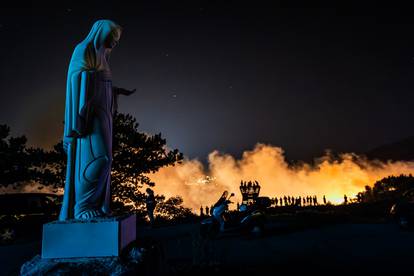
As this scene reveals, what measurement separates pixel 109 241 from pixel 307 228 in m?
10.2

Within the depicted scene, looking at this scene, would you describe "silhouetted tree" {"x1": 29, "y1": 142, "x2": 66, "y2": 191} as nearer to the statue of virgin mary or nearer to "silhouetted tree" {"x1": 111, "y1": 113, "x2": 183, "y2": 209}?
"silhouetted tree" {"x1": 111, "y1": 113, "x2": 183, "y2": 209}

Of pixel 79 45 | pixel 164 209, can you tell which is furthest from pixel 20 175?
pixel 79 45

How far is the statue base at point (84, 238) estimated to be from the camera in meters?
3.15

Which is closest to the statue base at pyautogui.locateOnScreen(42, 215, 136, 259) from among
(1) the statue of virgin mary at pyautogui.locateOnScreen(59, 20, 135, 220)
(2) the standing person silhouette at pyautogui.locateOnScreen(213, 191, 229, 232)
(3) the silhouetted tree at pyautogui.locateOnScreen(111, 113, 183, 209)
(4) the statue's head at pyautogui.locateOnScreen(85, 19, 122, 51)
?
(1) the statue of virgin mary at pyautogui.locateOnScreen(59, 20, 135, 220)

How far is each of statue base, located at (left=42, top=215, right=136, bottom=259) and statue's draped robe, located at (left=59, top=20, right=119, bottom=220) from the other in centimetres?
22

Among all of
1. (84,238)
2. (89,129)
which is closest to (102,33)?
(89,129)

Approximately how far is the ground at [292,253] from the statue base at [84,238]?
687 millimetres

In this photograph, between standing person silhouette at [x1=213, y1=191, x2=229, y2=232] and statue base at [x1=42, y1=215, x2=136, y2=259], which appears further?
standing person silhouette at [x1=213, y1=191, x2=229, y2=232]

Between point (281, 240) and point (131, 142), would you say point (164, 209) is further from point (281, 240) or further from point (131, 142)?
point (281, 240)

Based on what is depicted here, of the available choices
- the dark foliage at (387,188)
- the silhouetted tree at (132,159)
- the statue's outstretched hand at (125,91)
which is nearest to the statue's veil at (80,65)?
the statue's outstretched hand at (125,91)

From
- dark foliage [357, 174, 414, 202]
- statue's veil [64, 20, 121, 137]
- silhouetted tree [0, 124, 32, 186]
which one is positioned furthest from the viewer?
dark foliage [357, 174, 414, 202]

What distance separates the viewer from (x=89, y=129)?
3.73 metres

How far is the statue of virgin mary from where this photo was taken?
3545mm

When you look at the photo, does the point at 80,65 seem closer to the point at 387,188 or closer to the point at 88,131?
the point at 88,131
